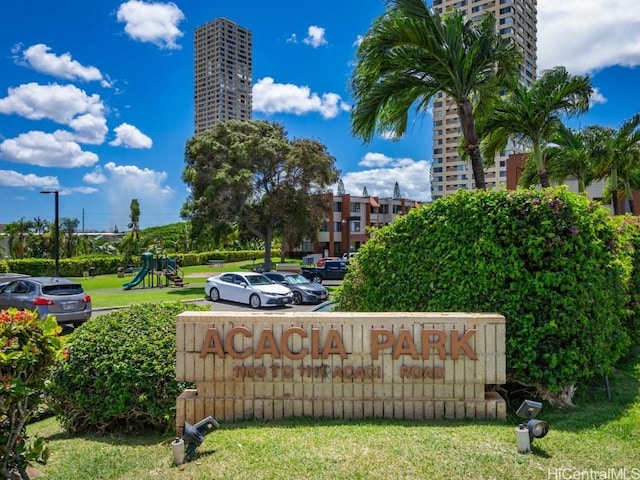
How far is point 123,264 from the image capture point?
146ft

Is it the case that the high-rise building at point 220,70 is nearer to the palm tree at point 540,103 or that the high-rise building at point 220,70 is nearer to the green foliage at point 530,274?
the palm tree at point 540,103

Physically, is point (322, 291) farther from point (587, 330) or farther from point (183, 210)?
point (587, 330)

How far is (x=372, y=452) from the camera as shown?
404 cm

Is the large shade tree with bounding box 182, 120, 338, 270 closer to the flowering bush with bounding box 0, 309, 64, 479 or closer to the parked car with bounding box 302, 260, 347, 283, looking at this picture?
the parked car with bounding box 302, 260, 347, 283

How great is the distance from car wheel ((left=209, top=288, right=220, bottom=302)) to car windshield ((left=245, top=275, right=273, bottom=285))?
1.87 metres

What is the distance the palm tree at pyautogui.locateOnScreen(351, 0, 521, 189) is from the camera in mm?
8992

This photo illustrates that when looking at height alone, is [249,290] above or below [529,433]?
below

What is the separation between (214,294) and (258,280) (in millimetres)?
2522

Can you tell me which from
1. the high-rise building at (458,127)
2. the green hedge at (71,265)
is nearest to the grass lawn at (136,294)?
the green hedge at (71,265)

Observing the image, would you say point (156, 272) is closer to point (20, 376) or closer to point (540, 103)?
point (540, 103)

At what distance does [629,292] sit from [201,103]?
13584cm

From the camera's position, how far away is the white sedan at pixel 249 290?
1922cm

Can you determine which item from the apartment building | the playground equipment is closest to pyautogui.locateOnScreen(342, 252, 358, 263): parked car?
the playground equipment

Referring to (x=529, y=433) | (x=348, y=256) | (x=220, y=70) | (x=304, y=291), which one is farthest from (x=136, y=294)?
(x=220, y=70)
